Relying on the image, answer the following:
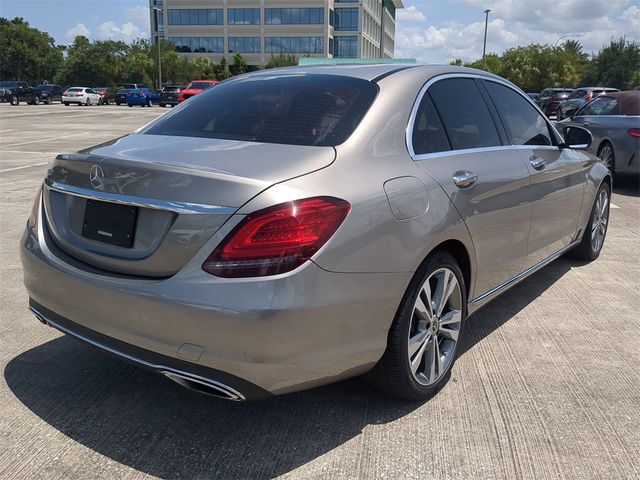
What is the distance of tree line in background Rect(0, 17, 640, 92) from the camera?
6200cm

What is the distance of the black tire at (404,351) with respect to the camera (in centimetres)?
280

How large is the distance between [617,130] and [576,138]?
18.9ft

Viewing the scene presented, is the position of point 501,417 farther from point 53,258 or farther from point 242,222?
point 53,258

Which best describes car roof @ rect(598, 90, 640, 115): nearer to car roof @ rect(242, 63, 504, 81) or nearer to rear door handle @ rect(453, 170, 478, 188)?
car roof @ rect(242, 63, 504, 81)

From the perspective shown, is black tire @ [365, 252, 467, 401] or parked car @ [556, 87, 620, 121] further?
parked car @ [556, 87, 620, 121]

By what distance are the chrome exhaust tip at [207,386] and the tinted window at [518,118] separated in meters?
2.51

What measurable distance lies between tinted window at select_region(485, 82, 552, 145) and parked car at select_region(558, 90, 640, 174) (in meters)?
5.15

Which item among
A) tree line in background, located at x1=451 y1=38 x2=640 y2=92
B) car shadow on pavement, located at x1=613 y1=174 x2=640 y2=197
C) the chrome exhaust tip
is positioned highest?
tree line in background, located at x1=451 y1=38 x2=640 y2=92

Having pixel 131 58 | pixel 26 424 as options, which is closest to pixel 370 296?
pixel 26 424

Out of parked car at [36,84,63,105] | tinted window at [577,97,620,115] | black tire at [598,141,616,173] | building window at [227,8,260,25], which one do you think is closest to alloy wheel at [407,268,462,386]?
black tire at [598,141,616,173]

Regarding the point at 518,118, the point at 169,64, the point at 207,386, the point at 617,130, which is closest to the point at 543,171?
the point at 518,118

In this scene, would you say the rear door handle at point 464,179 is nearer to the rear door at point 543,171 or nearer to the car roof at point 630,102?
the rear door at point 543,171

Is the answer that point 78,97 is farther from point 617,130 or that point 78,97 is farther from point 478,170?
point 478,170

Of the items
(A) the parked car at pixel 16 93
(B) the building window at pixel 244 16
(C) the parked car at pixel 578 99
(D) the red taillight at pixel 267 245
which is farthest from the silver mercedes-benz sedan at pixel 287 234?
(B) the building window at pixel 244 16
